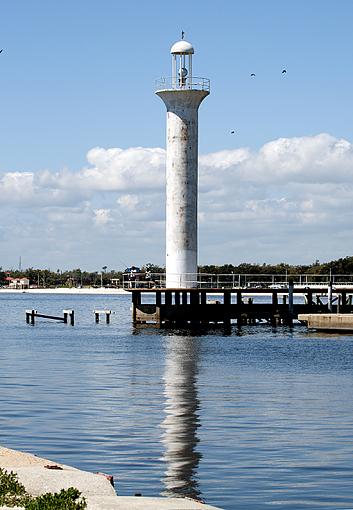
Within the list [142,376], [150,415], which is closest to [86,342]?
[142,376]

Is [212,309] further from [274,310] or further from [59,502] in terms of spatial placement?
[59,502]

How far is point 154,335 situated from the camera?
263 ft

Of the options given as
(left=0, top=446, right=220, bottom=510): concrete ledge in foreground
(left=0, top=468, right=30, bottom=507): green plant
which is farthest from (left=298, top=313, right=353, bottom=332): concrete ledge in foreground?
(left=0, top=468, right=30, bottom=507): green plant

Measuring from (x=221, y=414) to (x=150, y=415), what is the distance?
208 centimetres

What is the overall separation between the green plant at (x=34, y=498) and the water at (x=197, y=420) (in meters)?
4.04

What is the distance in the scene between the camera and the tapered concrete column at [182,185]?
85.7 meters

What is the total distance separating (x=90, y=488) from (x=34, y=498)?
123 cm

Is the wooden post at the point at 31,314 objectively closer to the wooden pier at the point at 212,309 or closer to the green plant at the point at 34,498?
the wooden pier at the point at 212,309

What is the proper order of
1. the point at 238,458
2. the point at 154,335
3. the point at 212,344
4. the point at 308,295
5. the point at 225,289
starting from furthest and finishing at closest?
the point at 308,295 → the point at 225,289 → the point at 154,335 → the point at 212,344 → the point at 238,458

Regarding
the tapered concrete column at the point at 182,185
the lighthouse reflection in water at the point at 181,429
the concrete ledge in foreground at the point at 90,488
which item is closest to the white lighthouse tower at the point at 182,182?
the tapered concrete column at the point at 182,185

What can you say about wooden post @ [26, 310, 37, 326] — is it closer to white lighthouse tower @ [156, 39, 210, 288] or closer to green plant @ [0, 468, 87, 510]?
white lighthouse tower @ [156, 39, 210, 288]

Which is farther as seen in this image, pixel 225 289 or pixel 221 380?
pixel 225 289

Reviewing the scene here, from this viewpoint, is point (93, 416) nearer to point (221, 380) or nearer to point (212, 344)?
point (221, 380)

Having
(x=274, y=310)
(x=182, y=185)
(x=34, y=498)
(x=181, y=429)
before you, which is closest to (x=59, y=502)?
(x=34, y=498)
